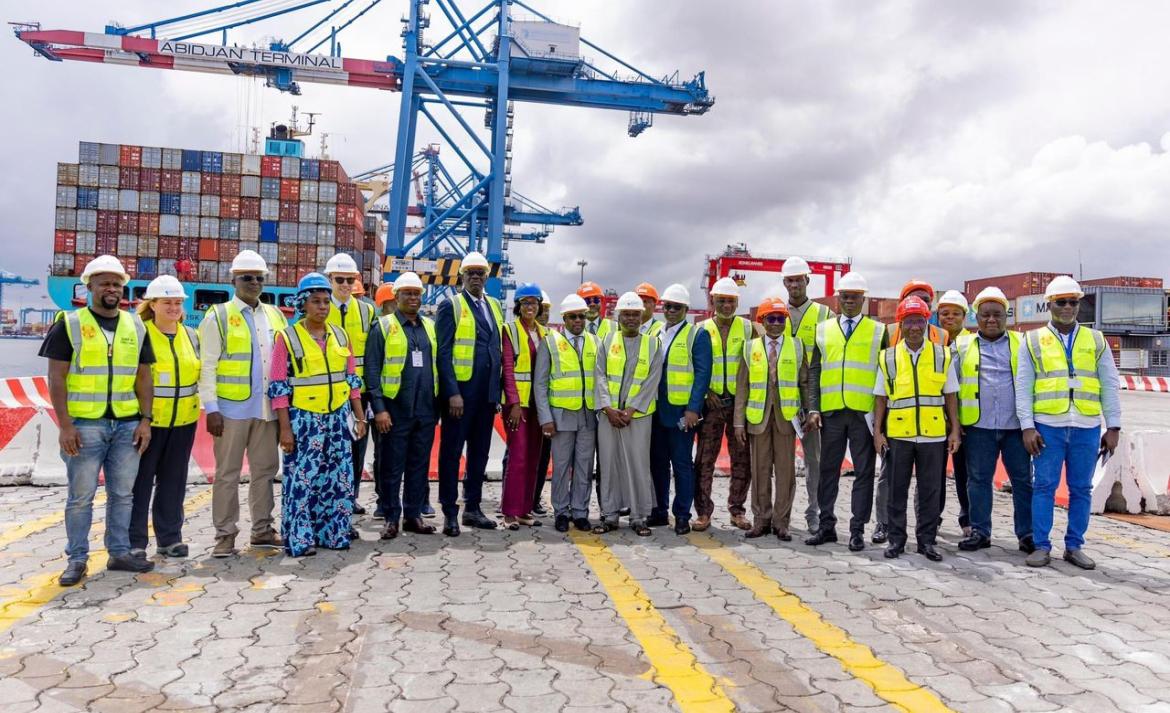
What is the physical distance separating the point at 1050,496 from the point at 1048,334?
1068 mm

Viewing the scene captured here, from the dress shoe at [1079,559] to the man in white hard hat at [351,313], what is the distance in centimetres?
488

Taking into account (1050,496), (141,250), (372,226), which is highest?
(372,226)

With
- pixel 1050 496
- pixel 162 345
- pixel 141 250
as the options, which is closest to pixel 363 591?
pixel 162 345

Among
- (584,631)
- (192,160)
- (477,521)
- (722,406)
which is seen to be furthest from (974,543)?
(192,160)

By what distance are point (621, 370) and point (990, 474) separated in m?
2.64

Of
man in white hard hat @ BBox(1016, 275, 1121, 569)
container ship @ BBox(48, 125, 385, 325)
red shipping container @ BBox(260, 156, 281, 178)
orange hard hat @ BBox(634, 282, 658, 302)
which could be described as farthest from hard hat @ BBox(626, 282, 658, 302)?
red shipping container @ BBox(260, 156, 281, 178)

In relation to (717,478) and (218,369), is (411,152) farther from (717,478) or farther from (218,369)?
(218,369)

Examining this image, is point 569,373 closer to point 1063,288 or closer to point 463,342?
point 463,342

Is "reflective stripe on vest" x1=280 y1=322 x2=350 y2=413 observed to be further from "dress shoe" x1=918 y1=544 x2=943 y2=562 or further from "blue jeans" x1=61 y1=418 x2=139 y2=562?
"dress shoe" x1=918 y1=544 x2=943 y2=562

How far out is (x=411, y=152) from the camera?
79.5 feet

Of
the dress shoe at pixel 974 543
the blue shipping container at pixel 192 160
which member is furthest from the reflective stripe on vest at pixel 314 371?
the blue shipping container at pixel 192 160

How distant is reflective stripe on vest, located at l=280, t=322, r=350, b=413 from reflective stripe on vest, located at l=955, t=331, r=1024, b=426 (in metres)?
4.21

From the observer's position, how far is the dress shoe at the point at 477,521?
5.86 metres

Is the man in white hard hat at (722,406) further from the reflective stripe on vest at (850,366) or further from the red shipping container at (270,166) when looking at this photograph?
the red shipping container at (270,166)
